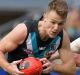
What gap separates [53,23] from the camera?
3857mm

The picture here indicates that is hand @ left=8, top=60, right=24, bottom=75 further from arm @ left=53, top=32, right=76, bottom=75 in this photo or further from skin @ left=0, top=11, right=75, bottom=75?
arm @ left=53, top=32, right=76, bottom=75

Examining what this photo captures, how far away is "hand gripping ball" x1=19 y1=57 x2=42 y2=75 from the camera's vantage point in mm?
3953

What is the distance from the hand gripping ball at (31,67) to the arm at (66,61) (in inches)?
14.5

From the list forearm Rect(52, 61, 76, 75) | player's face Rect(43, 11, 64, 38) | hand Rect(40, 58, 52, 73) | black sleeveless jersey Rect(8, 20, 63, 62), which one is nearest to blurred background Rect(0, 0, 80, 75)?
forearm Rect(52, 61, 76, 75)

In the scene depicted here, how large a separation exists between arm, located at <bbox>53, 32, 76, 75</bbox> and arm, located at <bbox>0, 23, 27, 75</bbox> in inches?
20.3

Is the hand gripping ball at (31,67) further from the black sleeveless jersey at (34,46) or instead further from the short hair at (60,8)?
the short hair at (60,8)

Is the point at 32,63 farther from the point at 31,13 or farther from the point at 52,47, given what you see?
the point at 31,13

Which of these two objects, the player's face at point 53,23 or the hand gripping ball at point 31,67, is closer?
the player's face at point 53,23

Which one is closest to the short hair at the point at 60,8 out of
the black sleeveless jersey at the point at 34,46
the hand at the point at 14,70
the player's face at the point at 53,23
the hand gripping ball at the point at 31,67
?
the player's face at the point at 53,23

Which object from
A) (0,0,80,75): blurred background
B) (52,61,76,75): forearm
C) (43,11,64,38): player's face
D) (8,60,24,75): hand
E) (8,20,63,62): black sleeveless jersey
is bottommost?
(0,0,80,75): blurred background

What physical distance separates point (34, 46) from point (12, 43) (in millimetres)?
243

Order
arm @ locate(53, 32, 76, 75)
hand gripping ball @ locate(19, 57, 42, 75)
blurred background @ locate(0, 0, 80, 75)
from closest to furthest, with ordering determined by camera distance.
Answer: hand gripping ball @ locate(19, 57, 42, 75), arm @ locate(53, 32, 76, 75), blurred background @ locate(0, 0, 80, 75)

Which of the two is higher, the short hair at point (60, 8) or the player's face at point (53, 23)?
the short hair at point (60, 8)

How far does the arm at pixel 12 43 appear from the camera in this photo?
3.93m
